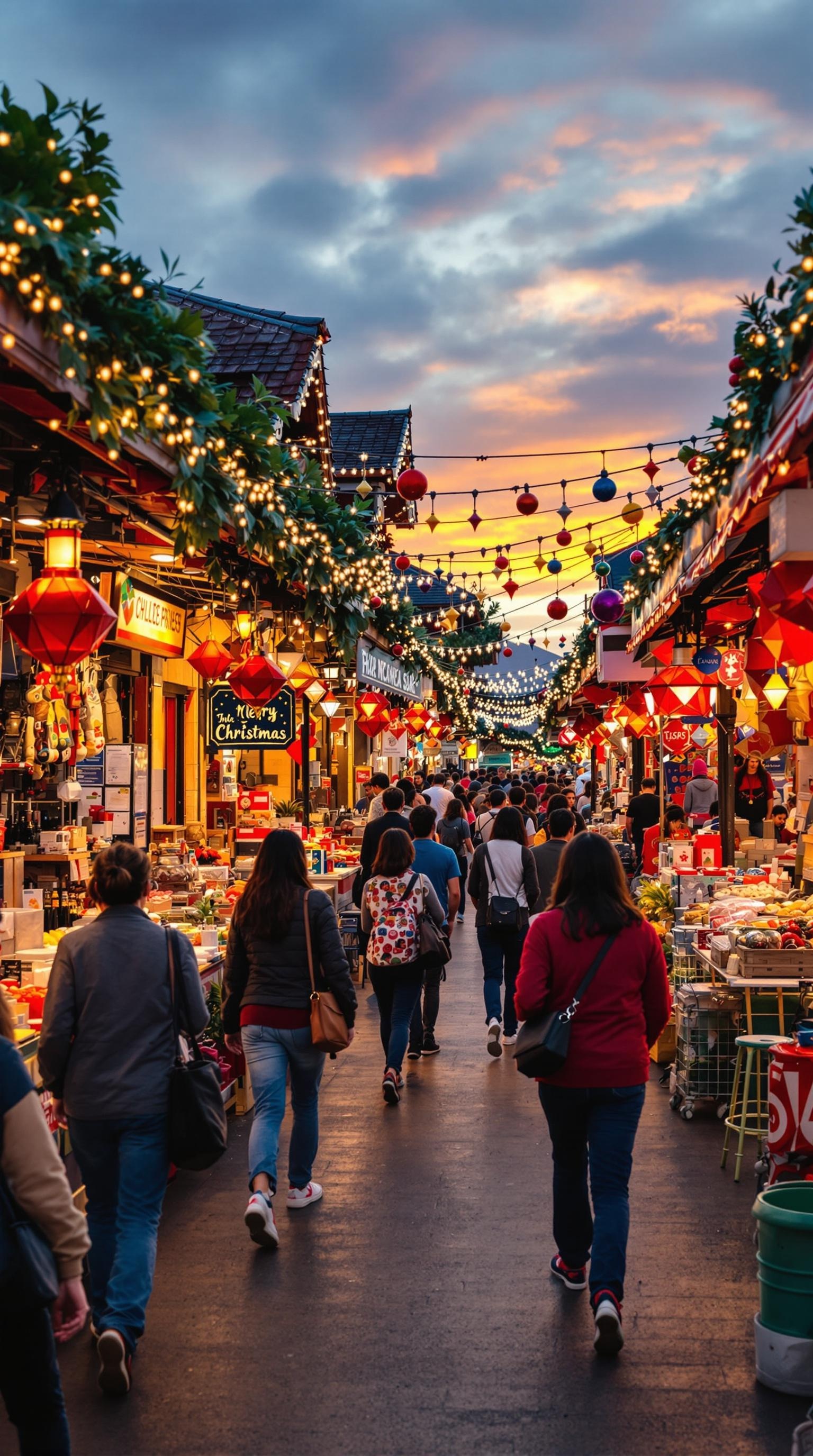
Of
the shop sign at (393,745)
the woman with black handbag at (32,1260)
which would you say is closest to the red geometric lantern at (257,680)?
the woman with black handbag at (32,1260)

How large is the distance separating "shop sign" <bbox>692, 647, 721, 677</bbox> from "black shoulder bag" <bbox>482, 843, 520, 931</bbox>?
367cm

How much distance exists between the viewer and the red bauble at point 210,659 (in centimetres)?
1254

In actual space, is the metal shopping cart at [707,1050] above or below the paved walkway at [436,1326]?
above

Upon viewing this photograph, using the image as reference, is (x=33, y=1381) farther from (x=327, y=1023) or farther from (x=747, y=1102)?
(x=747, y=1102)

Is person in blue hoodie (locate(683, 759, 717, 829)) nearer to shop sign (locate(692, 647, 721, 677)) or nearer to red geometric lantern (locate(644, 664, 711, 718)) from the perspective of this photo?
red geometric lantern (locate(644, 664, 711, 718))

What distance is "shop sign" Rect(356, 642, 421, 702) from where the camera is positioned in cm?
1972

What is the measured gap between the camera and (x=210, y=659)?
12.6 metres

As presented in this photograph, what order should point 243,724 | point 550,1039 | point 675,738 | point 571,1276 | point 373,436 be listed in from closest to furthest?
point 550,1039 → point 571,1276 → point 243,724 → point 675,738 → point 373,436

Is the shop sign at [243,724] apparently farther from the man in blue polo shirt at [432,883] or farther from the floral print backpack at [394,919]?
the floral print backpack at [394,919]

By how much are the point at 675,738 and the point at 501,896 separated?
21.0 feet

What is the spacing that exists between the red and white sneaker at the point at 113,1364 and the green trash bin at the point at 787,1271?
7.33ft

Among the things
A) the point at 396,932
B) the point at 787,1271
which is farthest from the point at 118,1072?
the point at 396,932

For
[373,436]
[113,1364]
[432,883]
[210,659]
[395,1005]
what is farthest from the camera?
[373,436]

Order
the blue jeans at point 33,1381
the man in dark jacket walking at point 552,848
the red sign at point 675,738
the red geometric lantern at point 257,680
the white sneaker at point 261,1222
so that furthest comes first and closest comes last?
the red sign at point 675,738
the red geometric lantern at point 257,680
the man in dark jacket walking at point 552,848
the white sneaker at point 261,1222
the blue jeans at point 33,1381
